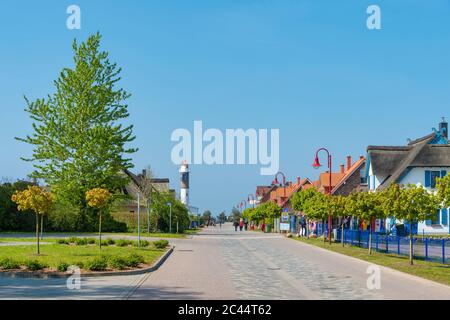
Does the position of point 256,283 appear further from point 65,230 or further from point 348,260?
point 65,230

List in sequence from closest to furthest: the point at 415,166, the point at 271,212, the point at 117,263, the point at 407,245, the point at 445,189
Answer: the point at 117,263 < the point at 445,189 < the point at 407,245 < the point at 415,166 < the point at 271,212

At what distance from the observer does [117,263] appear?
19.2 m

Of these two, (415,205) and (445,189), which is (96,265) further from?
(415,205)

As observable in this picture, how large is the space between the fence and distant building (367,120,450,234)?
282 inches

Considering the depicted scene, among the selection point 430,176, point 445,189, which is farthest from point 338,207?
point 445,189

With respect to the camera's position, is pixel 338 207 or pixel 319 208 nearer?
pixel 338 207

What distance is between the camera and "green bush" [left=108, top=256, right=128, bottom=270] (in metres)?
19.0

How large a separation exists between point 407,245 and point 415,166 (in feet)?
71.9

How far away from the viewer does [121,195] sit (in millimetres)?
56812

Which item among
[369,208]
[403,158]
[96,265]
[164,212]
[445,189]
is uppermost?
[403,158]

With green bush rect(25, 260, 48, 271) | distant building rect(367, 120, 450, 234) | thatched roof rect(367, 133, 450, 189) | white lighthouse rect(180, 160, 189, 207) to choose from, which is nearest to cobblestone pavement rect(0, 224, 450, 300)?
green bush rect(25, 260, 48, 271)

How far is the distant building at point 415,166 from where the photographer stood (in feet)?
153
